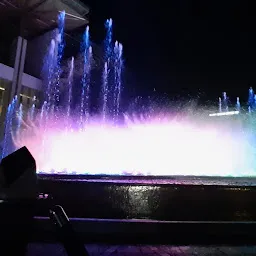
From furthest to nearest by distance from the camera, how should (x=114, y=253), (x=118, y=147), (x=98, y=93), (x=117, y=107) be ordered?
(x=98, y=93) < (x=117, y=107) < (x=118, y=147) < (x=114, y=253)

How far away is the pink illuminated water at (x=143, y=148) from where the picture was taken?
42.4ft

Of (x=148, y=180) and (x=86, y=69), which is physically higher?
(x=86, y=69)

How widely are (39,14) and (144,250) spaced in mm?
26918

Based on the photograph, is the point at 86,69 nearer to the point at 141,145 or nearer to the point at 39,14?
the point at 39,14

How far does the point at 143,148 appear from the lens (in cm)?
1435

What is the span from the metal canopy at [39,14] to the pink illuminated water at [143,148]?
1272 cm

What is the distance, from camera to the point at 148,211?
380cm

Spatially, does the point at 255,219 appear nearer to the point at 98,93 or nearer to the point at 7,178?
the point at 7,178

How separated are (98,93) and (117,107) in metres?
6.95

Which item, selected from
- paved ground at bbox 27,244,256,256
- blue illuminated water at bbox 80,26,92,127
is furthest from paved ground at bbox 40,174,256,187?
blue illuminated water at bbox 80,26,92,127

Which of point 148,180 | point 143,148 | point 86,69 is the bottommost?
→ point 148,180

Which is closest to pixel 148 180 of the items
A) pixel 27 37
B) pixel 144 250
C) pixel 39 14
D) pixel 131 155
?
pixel 144 250

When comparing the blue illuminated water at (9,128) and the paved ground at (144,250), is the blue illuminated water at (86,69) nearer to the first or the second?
the blue illuminated water at (9,128)

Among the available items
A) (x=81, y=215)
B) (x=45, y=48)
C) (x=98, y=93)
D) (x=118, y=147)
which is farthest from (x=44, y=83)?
(x=81, y=215)
